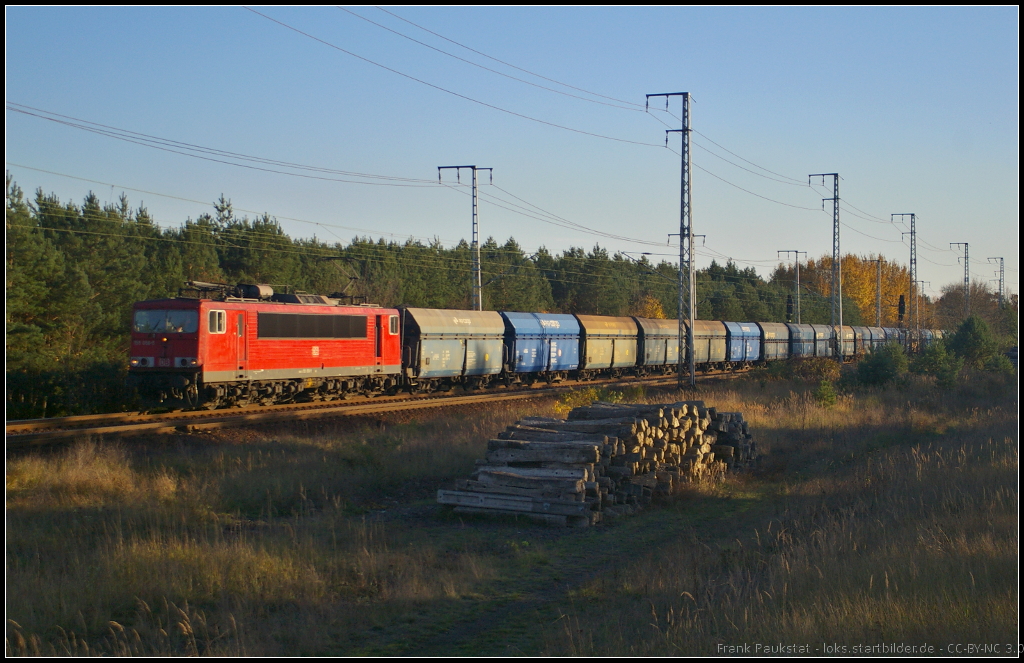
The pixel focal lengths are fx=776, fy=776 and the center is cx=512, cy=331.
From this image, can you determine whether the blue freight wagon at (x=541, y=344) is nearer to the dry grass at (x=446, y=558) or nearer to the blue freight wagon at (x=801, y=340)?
the dry grass at (x=446, y=558)

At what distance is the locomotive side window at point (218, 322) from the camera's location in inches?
837

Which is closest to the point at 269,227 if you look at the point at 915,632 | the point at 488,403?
the point at 488,403

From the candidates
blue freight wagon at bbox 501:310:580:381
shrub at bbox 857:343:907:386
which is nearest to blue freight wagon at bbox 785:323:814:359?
shrub at bbox 857:343:907:386

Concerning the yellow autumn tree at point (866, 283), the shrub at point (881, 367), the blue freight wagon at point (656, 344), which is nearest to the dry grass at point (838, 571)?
the shrub at point (881, 367)

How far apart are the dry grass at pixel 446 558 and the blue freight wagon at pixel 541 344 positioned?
16955 millimetres

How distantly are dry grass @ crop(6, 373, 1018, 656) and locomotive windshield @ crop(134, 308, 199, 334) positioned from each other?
536cm

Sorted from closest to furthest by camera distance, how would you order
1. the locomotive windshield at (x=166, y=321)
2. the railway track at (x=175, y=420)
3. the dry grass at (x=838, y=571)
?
the dry grass at (x=838, y=571), the railway track at (x=175, y=420), the locomotive windshield at (x=166, y=321)

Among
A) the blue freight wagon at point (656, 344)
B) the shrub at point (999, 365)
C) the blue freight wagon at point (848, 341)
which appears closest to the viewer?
the shrub at point (999, 365)

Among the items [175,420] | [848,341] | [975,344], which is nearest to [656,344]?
[975,344]

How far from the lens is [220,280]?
44938 millimetres

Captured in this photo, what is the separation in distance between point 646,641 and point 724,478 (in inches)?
355

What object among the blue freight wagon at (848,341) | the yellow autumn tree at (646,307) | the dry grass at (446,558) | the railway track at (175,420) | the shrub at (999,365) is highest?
the yellow autumn tree at (646,307)

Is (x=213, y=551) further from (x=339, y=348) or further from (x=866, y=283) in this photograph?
(x=866, y=283)

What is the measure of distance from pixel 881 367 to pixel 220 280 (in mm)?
35104
